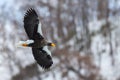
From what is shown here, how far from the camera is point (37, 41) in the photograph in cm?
1590

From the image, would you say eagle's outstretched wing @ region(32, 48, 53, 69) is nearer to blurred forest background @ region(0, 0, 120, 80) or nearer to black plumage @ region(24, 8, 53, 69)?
black plumage @ region(24, 8, 53, 69)

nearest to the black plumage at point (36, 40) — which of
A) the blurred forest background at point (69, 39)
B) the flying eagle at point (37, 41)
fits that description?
the flying eagle at point (37, 41)

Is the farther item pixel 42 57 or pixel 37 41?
pixel 42 57

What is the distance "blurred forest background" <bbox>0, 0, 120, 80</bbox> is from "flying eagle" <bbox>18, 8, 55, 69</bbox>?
2377 centimetres

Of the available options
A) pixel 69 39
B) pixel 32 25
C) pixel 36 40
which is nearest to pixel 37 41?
pixel 36 40

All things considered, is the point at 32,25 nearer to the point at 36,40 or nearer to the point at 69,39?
the point at 36,40

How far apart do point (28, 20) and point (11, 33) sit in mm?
33989

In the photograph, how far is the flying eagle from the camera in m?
15.9

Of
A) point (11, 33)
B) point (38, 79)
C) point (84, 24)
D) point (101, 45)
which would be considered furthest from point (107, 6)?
point (38, 79)

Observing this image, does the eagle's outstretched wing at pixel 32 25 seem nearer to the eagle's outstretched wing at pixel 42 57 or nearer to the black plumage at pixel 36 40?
the black plumage at pixel 36 40

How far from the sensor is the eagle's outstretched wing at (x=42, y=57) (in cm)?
1631

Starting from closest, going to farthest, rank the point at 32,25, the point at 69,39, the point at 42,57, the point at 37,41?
the point at 37,41
the point at 32,25
the point at 42,57
the point at 69,39

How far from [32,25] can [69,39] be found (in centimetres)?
3686

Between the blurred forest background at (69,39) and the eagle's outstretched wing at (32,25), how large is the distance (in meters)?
23.7
